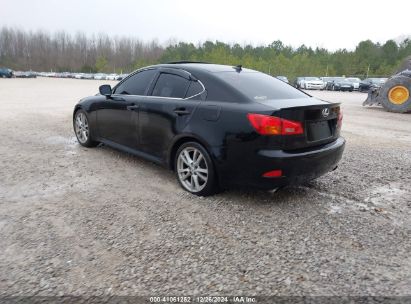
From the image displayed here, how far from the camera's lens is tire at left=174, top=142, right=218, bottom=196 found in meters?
3.88

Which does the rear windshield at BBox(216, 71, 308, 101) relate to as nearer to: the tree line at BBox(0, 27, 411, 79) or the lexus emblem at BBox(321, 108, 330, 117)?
the lexus emblem at BBox(321, 108, 330, 117)

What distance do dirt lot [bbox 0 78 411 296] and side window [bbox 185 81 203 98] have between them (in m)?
1.20

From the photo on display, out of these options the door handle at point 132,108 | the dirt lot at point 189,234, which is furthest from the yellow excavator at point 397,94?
the door handle at point 132,108

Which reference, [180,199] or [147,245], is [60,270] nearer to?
[147,245]

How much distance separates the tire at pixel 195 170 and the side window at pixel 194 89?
61 centimetres

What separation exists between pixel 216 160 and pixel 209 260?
125cm

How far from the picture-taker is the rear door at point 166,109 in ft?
13.5

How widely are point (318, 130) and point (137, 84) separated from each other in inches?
106

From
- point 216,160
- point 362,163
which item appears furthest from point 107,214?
point 362,163

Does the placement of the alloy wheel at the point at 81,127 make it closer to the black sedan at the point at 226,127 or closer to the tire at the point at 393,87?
the black sedan at the point at 226,127

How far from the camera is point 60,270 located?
2609 millimetres

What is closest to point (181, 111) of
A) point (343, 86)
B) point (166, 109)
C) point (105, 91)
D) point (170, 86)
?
point (166, 109)

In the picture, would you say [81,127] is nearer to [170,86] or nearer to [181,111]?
[170,86]

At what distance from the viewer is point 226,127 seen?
3660 mm
